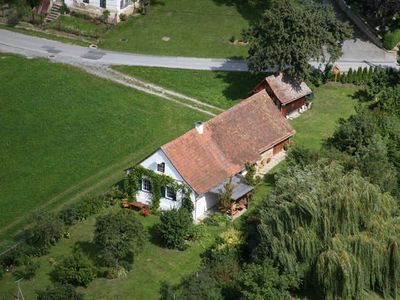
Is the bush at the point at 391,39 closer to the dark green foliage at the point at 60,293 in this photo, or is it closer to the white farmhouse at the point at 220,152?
the white farmhouse at the point at 220,152

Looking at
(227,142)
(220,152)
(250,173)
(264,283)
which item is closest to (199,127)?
(220,152)

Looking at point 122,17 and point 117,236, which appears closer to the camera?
point 117,236

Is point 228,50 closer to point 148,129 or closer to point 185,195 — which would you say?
point 148,129

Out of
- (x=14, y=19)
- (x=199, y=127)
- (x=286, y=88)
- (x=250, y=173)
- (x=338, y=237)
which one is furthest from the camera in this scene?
(x=14, y=19)

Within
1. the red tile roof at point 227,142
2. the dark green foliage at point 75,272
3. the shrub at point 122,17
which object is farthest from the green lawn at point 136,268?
the shrub at point 122,17

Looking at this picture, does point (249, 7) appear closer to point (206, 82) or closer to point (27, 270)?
point (206, 82)

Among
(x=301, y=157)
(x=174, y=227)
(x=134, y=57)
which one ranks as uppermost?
(x=301, y=157)

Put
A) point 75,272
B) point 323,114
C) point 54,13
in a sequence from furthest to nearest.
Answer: point 54,13 < point 323,114 < point 75,272

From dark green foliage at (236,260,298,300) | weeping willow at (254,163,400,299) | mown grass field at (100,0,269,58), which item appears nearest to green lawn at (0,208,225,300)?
weeping willow at (254,163,400,299)
